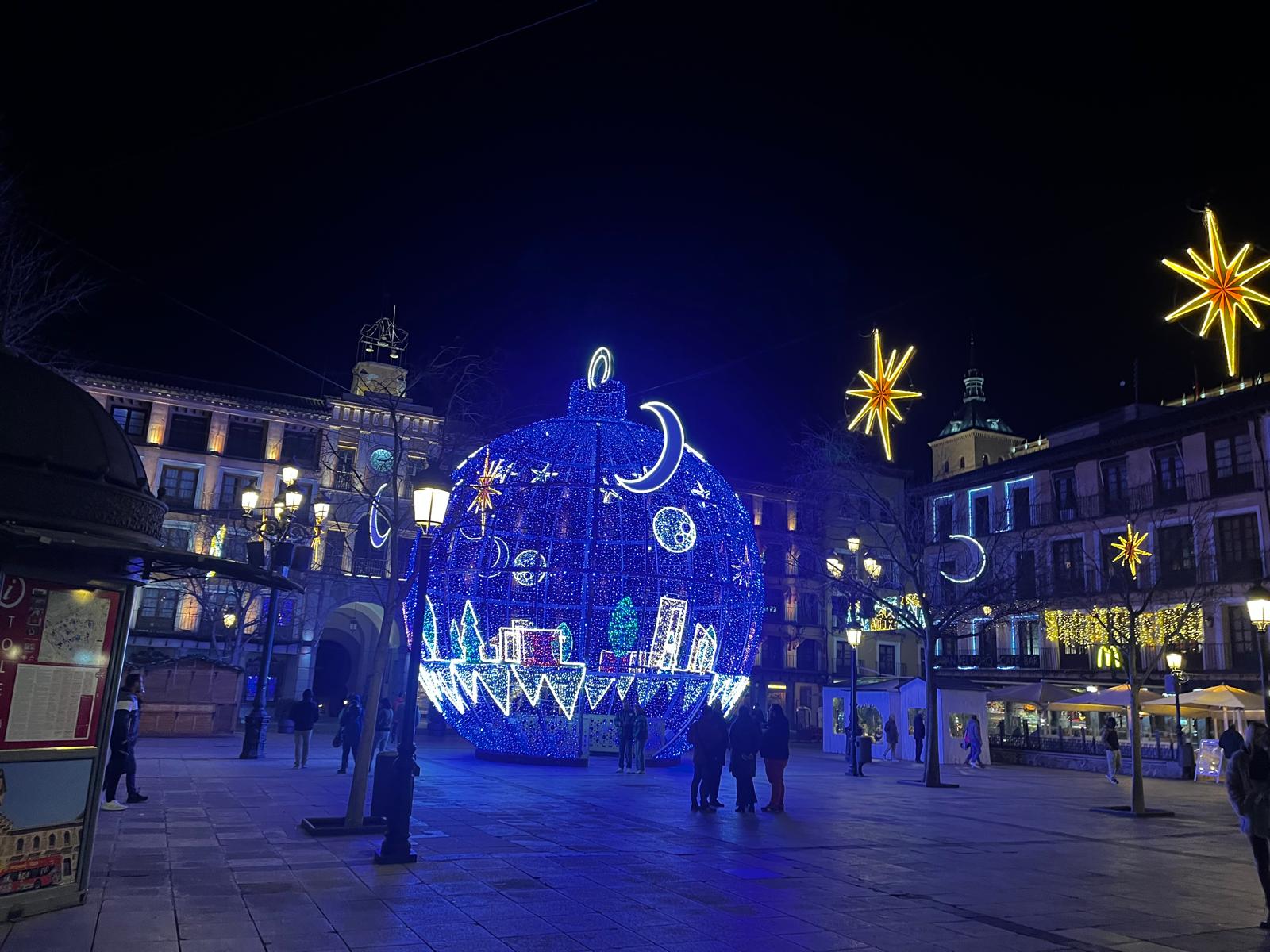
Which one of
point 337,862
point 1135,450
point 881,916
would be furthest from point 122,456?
point 1135,450

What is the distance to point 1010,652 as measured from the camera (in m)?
43.1

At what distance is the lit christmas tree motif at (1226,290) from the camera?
8875 mm

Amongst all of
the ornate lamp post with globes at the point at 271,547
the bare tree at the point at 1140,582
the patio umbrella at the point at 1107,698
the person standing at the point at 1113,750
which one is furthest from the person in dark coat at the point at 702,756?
the bare tree at the point at 1140,582

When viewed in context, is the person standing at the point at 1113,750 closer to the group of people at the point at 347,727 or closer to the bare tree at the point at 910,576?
the bare tree at the point at 910,576

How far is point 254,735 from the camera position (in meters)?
19.8

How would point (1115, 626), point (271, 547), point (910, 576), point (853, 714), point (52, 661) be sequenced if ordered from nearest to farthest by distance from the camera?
point (52, 661)
point (271, 547)
point (853, 714)
point (910, 576)
point (1115, 626)

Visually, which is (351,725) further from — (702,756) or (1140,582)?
(1140,582)

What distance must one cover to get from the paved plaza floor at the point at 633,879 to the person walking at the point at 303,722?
2.18 meters

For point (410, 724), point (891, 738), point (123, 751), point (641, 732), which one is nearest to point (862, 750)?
point (891, 738)

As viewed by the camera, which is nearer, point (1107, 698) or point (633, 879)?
point (633, 879)

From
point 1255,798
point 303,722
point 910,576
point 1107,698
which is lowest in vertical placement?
point 303,722

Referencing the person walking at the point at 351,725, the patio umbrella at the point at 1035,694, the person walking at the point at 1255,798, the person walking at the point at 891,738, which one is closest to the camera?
the person walking at the point at 1255,798

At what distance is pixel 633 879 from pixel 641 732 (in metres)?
11.1

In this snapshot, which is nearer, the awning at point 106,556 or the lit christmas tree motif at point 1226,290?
the awning at point 106,556
